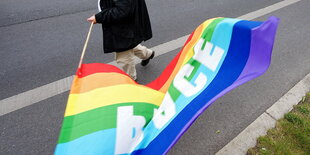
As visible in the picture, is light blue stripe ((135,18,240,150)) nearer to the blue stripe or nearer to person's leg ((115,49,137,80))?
the blue stripe

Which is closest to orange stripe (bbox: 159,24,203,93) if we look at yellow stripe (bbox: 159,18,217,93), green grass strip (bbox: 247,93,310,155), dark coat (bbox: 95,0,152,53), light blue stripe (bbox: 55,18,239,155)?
yellow stripe (bbox: 159,18,217,93)

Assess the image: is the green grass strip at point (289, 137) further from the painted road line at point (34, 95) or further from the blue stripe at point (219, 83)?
the painted road line at point (34, 95)

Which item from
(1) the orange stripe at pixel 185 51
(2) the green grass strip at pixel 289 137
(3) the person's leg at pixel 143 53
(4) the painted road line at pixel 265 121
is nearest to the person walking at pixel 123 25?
(3) the person's leg at pixel 143 53

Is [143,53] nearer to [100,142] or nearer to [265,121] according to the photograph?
[265,121]

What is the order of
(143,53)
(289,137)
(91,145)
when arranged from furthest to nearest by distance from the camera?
(143,53)
(289,137)
(91,145)

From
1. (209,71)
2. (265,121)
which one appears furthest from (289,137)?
(209,71)

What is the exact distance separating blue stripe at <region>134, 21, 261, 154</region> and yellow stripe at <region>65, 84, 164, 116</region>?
0.32m

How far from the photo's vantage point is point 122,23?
8.02 feet

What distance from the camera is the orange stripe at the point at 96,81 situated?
1.65m

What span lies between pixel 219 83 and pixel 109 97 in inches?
29.1

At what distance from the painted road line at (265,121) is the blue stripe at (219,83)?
931mm

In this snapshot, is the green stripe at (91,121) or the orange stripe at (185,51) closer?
the green stripe at (91,121)

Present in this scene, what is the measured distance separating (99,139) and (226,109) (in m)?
1.83

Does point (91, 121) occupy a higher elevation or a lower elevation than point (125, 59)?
higher
